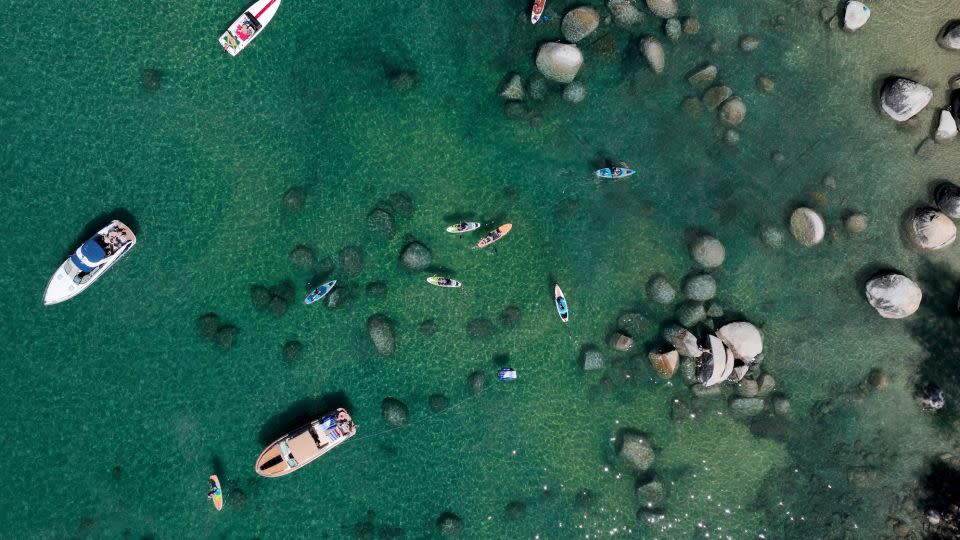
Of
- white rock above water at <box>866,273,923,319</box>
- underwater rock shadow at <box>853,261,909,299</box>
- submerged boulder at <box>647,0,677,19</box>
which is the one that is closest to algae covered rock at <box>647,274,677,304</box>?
underwater rock shadow at <box>853,261,909,299</box>

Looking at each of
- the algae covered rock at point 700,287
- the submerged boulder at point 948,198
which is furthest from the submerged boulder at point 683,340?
the submerged boulder at point 948,198

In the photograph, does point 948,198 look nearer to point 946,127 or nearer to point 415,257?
point 946,127

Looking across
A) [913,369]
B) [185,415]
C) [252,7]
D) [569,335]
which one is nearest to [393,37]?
[252,7]

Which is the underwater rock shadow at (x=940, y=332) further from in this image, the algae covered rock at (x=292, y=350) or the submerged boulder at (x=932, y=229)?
the algae covered rock at (x=292, y=350)

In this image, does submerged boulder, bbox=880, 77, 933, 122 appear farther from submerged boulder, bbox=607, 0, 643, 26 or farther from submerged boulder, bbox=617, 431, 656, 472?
submerged boulder, bbox=617, 431, 656, 472

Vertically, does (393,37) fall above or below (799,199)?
above

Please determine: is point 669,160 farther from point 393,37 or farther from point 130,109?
point 130,109
